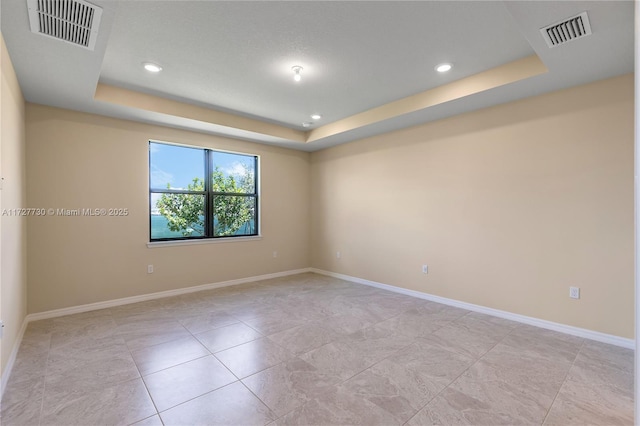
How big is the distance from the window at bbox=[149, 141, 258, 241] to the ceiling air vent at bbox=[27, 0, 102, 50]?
88.2 inches

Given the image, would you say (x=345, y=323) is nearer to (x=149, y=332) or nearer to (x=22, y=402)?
(x=149, y=332)

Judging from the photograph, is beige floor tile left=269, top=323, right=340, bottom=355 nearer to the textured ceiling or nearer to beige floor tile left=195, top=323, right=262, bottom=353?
beige floor tile left=195, top=323, right=262, bottom=353

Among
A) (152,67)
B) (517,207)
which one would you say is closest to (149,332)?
(152,67)

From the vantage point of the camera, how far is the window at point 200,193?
14.1 ft

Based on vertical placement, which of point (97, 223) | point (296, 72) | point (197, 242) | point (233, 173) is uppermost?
point (296, 72)

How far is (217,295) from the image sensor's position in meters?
4.30

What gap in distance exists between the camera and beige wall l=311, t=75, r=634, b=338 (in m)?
2.76

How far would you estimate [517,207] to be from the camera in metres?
3.31

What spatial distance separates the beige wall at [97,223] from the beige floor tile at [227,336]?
172 cm

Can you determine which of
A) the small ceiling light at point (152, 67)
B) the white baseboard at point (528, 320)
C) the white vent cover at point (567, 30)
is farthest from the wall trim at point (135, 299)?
the white vent cover at point (567, 30)

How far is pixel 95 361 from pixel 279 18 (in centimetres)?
304

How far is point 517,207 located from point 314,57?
2.70m

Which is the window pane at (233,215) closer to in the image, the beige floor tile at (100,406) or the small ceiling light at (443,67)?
the beige floor tile at (100,406)

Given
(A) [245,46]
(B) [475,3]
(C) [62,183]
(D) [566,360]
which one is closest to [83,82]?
(C) [62,183]
